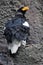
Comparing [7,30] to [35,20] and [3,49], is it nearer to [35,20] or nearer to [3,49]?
[3,49]

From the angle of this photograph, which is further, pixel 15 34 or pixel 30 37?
pixel 30 37

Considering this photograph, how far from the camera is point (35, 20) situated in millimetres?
7434

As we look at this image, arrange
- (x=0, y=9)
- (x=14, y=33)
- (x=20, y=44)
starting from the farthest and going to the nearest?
1. (x=0, y=9)
2. (x=20, y=44)
3. (x=14, y=33)

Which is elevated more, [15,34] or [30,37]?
[15,34]

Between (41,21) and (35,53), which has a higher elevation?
(35,53)

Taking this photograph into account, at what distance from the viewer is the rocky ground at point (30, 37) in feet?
17.8

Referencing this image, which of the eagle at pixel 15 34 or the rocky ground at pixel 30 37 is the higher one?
the eagle at pixel 15 34

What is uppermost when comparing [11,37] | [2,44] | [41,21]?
[11,37]

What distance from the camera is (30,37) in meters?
6.59

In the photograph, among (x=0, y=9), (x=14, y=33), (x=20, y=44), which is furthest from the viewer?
(x=0, y=9)

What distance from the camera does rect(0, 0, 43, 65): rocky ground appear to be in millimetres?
5418

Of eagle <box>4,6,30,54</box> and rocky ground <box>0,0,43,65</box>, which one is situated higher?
eagle <box>4,6,30,54</box>

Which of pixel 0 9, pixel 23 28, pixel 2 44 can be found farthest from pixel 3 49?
pixel 0 9

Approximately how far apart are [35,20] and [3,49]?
1.99m
